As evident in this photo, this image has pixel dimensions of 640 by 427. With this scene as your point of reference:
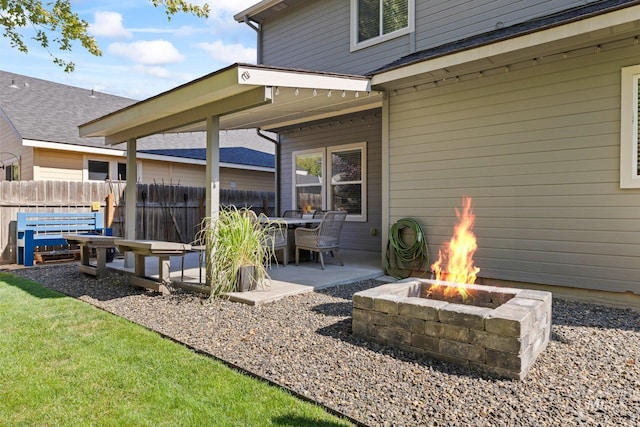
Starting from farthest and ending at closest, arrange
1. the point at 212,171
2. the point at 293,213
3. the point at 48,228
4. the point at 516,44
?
the point at 293,213, the point at 48,228, the point at 212,171, the point at 516,44

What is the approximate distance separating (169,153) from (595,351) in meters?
12.2

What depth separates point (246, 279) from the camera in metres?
4.84

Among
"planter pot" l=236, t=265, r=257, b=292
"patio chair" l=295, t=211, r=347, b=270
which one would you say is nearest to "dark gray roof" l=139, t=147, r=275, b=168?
"patio chair" l=295, t=211, r=347, b=270

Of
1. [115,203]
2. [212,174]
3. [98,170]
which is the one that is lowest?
[115,203]

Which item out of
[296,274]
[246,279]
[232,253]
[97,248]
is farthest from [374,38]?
[97,248]

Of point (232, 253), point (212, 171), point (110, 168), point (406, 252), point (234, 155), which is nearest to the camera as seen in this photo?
point (232, 253)

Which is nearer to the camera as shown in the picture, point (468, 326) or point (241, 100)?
point (468, 326)

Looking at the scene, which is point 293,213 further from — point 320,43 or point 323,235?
point 320,43

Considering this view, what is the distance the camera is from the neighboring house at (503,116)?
165 inches

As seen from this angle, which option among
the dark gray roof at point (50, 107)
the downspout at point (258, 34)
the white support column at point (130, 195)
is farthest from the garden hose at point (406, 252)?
the dark gray roof at point (50, 107)

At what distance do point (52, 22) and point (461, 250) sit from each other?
7021 millimetres

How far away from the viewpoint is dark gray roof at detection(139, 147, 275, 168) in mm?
12875

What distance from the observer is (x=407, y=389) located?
2.47 metres

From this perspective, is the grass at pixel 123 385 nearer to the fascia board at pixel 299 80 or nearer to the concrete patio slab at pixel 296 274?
the concrete patio slab at pixel 296 274
